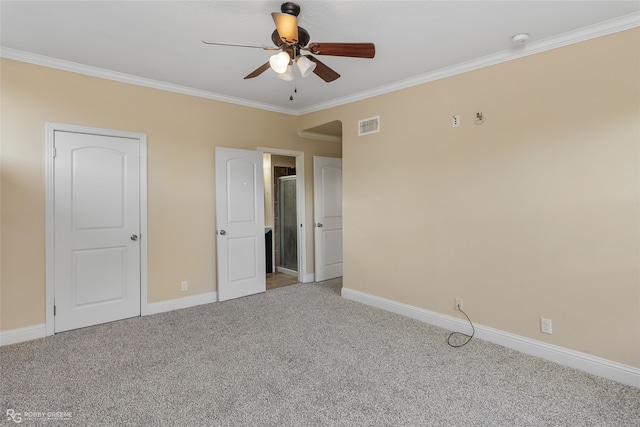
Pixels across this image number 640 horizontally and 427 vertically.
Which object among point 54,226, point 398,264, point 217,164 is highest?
point 217,164

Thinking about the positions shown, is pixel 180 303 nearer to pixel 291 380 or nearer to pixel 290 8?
pixel 291 380

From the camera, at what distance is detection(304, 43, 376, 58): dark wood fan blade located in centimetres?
205

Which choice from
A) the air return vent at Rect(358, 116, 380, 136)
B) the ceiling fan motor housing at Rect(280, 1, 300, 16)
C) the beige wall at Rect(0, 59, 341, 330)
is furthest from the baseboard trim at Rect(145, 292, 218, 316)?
the ceiling fan motor housing at Rect(280, 1, 300, 16)

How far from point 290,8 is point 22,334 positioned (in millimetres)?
3602

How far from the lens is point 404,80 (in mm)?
3494

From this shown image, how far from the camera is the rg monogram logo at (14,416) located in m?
1.89

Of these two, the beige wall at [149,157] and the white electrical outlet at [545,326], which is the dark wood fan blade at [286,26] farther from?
the white electrical outlet at [545,326]

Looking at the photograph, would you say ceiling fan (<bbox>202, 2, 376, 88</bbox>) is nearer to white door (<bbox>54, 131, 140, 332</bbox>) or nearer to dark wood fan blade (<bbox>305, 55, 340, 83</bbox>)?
dark wood fan blade (<bbox>305, 55, 340, 83</bbox>)

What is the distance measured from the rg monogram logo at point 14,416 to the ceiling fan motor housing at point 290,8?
2.99 m

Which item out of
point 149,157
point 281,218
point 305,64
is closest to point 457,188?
point 305,64

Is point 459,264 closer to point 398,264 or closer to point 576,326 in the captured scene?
point 398,264

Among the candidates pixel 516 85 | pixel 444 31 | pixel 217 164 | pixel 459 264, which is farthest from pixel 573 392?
pixel 217 164

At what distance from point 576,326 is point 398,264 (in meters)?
1.63

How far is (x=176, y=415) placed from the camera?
193cm
